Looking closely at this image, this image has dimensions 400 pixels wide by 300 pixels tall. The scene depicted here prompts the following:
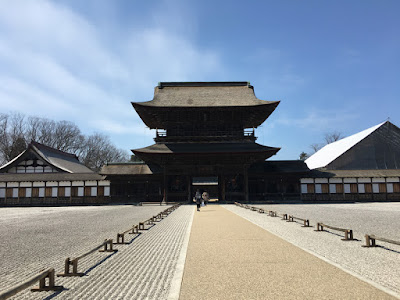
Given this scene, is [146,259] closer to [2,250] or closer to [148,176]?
[2,250]

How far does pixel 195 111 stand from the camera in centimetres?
3011

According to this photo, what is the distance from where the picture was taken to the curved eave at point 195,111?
29.3 meters

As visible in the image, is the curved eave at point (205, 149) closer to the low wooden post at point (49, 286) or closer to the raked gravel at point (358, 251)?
the raked gravel at point (358, 251)

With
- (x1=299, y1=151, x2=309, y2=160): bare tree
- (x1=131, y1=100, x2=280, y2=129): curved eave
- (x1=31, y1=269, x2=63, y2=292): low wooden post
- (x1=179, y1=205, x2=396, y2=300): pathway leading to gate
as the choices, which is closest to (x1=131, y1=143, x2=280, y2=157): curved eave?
(x1=131, y1=100, x2=280, y2=129): curved eave

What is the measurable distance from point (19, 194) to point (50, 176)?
3692mm

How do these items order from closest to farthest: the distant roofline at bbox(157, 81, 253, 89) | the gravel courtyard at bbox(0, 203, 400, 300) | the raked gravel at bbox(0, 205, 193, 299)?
the raked gravel at bbox(0, 205, 193, 299), the gravel courtyard at bbox(0, 203, 400, 300), the distant roofline at bbox(157, 81, 253, 89)

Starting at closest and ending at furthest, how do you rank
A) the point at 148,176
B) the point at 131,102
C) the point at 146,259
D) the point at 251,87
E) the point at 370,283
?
the point at 370,283
the point at 146,259
the point at 131,102
the point at 148,176
the point at 251,87

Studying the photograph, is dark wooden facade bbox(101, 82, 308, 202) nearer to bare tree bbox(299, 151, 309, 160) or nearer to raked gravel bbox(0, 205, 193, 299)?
raked gravel bbox(0, 205, 193, 299)

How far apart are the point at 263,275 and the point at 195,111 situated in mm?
25514

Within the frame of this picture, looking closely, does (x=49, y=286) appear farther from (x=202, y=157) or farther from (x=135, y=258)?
(x=202, y=157)

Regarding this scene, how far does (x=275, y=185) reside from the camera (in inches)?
1254

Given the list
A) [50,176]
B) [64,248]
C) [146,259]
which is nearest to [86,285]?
[146,259]

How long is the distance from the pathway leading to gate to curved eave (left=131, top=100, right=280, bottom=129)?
2208cm

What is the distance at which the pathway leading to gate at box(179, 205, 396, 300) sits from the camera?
457 cm
